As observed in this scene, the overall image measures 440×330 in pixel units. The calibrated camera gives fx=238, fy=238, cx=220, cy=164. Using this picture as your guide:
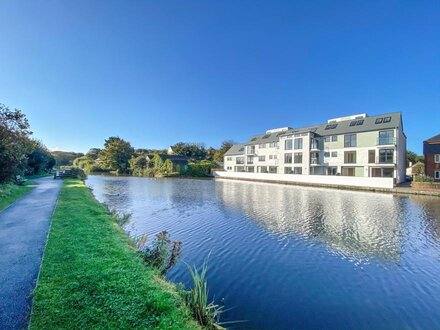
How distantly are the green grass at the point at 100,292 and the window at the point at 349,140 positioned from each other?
37.7 m

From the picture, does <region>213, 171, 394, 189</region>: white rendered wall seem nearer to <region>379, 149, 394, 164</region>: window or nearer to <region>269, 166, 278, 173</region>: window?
<region>269, 166, 278, 173</region>: window

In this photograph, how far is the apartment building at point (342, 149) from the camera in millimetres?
32688

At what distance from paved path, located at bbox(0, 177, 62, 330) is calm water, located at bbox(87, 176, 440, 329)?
3393 millimetres

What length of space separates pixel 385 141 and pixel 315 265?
32513 millimetres

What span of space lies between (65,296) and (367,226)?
1340 centimetres

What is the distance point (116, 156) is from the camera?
66.6 m

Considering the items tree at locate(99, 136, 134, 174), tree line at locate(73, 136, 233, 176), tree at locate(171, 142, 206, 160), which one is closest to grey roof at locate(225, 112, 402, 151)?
tree line at locate(73, 136, 233, 176)

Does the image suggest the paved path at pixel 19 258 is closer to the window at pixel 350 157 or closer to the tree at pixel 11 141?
the tree at pixel 11 141

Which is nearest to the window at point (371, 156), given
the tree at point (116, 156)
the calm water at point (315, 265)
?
the calm water at point (315, 265)

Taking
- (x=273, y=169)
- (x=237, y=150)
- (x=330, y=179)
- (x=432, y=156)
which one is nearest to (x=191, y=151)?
(x=237, y=150)

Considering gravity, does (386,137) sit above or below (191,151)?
below

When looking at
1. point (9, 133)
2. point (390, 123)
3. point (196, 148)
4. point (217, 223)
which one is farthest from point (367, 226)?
point (196, 148)

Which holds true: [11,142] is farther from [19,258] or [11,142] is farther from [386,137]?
[386,137]

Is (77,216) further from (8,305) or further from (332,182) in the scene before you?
(332,182)
